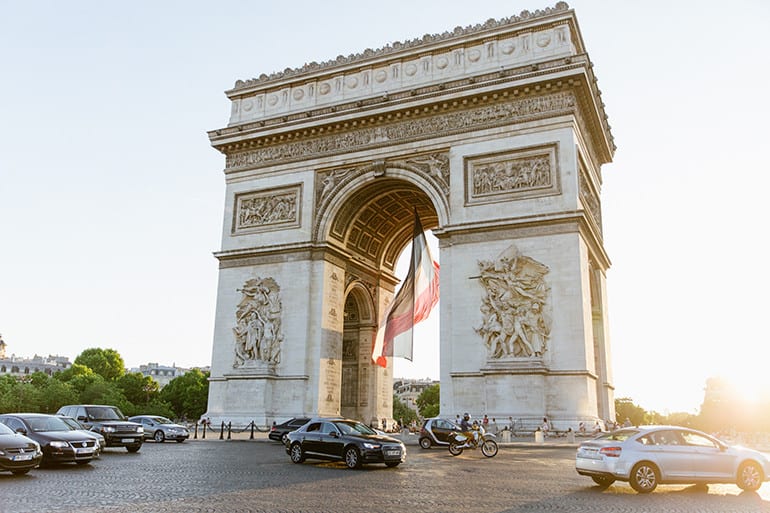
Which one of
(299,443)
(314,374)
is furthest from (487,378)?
(299,443)

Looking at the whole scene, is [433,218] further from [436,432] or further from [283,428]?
[436,432]

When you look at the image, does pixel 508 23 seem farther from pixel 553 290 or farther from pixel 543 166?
pixel 553 290

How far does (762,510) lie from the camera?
931cm

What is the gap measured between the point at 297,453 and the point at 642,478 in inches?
338

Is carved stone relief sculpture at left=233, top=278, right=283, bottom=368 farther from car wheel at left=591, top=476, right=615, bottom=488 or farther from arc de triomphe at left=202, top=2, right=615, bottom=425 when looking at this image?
car wheel at left=591, top=476, right=615, bottom=488

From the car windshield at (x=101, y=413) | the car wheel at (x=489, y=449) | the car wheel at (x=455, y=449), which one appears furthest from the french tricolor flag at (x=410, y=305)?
the car windshield at (x=101, y=413)

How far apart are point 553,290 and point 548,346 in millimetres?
2190

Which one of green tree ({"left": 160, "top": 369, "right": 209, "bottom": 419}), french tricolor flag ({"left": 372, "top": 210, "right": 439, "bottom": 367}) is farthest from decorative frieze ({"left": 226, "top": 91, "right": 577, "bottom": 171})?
green tree ({"left": 160, "top": 369, "right": 209, "bottom": 419})

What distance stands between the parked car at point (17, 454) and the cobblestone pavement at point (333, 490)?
0.22 metres

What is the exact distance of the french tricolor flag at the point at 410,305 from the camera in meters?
29.8

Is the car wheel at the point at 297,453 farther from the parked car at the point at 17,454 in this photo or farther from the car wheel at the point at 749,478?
the car wheel at the point at 749,478

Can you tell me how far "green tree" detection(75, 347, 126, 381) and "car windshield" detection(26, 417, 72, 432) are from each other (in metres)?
72.4

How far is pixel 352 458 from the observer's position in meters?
15.1

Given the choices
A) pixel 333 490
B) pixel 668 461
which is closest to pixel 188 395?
pixel 333 490
